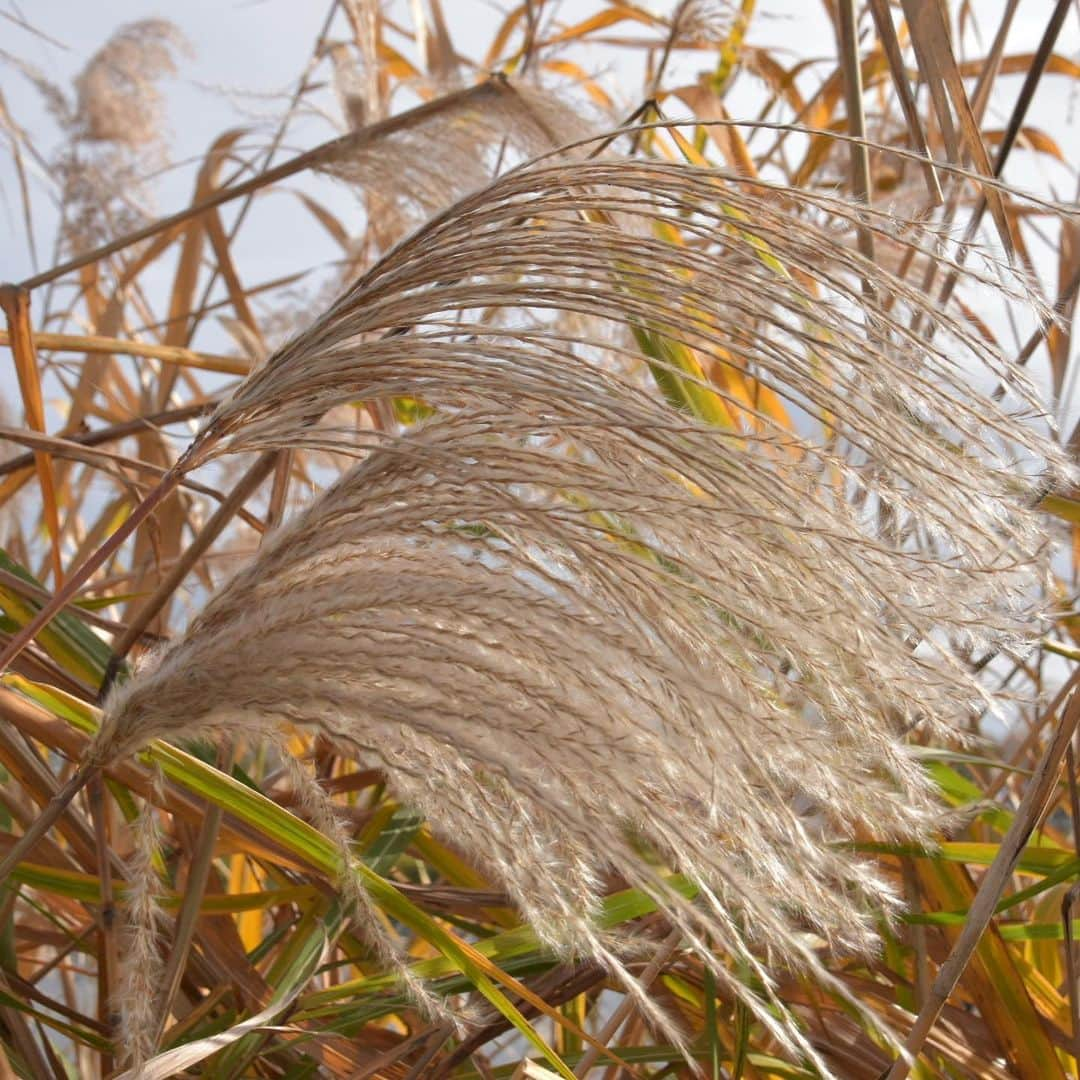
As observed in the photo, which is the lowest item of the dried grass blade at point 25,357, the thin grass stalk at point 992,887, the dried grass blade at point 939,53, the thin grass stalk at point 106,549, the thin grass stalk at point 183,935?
the thin grass stalk at point 183,935

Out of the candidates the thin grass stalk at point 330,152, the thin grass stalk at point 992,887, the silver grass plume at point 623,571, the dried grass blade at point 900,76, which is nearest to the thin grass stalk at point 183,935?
the silver grass plume at point 623,571

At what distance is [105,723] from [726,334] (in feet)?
1.37

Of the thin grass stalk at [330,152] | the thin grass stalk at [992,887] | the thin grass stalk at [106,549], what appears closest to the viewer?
the thin grass stalk at [106,549]

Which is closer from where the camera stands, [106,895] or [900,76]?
[106,895]

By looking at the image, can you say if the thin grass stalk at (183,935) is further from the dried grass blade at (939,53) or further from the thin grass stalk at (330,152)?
the thin grass stalk at (330,152)

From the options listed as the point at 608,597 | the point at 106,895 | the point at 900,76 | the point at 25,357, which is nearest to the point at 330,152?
the point at 25,357

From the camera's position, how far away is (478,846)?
0.63 m

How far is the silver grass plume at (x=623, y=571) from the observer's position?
1.90 ft

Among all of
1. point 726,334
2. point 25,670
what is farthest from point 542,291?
point 25,670

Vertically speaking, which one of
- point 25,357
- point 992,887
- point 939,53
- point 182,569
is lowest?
point 992,887

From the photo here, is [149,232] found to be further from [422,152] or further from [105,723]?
[105,723]

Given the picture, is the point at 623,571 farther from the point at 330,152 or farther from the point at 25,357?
the point at 330,152

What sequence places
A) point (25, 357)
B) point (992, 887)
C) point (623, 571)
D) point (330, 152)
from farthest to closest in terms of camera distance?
point (330, 152) → point (25, 357) → point (992, 887) → point (623, 571)

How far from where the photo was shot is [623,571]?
1.97 feet
